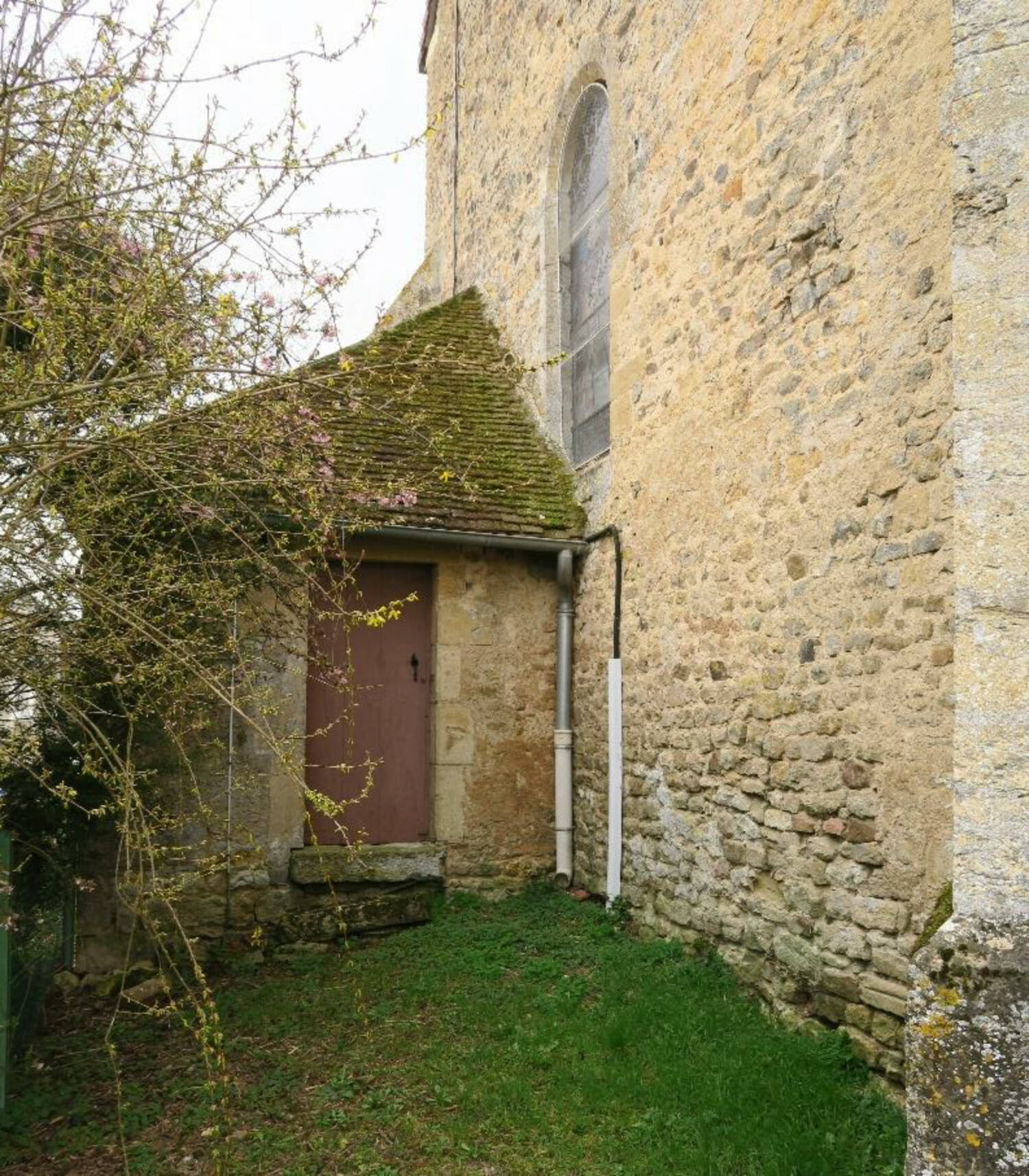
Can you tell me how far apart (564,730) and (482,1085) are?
3102mm

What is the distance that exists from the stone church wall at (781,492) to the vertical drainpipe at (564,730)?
0.10m

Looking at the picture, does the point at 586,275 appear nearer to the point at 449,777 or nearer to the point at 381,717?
the point at 381,717

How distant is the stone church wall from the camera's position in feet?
11.9

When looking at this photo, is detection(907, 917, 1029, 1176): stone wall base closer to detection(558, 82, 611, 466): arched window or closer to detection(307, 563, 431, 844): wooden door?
detection(307, 563, 431, 844): wooden door

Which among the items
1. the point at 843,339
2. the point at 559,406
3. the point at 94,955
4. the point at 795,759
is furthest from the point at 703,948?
the point at 559,406

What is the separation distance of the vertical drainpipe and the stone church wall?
0.10 m

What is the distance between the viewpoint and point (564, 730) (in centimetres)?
683

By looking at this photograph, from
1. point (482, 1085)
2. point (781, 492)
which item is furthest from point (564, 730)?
point (482, 1085)

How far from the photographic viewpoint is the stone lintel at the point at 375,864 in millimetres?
6191

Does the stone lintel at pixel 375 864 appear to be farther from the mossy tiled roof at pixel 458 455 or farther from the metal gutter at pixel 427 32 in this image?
the metal gutter at pixel 427 32

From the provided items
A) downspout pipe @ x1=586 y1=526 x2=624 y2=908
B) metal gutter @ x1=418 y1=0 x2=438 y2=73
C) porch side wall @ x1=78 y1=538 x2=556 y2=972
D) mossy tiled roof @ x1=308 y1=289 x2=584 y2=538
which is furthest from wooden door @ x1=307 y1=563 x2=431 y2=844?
metal gutter @ x1=418 y1=0 x2=438 y2=73

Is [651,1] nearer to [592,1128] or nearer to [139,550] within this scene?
[139,550]

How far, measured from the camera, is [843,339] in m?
4.07

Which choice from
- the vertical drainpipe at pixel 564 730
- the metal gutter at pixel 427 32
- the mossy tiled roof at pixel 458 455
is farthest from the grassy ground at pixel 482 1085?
the metal gutter at pixel 427 32
